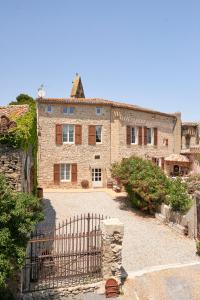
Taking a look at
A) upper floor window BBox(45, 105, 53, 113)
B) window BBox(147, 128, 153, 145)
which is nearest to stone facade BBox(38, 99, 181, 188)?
upper floor window BBox(45, 105, 53, 113)

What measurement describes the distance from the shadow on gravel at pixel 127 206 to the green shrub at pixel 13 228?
499 inches

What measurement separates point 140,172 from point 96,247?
9489 mm

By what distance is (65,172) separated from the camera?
26.2 meters

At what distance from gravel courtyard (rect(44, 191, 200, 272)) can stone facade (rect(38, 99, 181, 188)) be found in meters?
2.76

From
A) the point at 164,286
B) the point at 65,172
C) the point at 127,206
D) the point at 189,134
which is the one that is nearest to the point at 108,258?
the point at 164,286

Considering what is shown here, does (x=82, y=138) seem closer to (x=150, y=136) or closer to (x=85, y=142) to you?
(x=85, y=142)

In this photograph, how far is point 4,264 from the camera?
6.77 m

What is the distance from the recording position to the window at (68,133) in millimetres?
26044

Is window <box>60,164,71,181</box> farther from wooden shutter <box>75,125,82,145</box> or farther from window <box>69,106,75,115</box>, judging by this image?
window <box>69,106,75,115</box>

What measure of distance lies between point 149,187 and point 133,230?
10.9ft

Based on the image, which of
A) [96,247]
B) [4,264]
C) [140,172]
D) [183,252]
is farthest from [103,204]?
[4,264]

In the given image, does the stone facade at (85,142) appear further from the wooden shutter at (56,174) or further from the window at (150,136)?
the window at (150,136)

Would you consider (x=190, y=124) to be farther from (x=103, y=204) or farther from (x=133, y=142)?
(x=103, y=204)

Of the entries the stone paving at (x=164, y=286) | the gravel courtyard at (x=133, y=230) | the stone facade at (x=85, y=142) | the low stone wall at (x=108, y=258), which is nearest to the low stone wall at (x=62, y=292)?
the low stone wall at (x=108, y=258)
